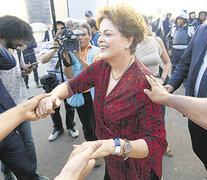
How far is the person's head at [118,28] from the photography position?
129 centimetres

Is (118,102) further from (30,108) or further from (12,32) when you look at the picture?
(12,32)

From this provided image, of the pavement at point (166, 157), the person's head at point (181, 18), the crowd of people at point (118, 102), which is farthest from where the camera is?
the person's head at point (181, 18)

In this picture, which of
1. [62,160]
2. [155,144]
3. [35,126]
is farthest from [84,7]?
[155,144]

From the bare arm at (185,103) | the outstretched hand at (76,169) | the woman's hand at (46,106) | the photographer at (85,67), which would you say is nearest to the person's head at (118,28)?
the bare arm at (185,103)

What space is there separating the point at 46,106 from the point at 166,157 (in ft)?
6.91

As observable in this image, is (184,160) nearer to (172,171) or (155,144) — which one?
(172,171)

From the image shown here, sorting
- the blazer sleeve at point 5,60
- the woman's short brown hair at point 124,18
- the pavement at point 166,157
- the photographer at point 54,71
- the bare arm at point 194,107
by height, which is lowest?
the pavement at point 166,157

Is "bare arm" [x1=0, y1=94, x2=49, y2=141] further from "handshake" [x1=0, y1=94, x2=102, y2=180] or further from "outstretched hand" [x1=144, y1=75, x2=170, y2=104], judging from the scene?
"outstretched hand" [x1=144, y1=75, x2=170, y2=104]

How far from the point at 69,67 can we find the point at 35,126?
201cm

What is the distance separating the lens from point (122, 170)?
4.43 ft

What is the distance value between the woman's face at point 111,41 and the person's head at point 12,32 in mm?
1145

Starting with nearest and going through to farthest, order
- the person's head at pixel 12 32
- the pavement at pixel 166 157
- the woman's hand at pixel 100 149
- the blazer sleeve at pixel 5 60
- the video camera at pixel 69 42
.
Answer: the woman's hand at pixel 100 149, the blazer sleeve at pixel 5 60, the person's head at pixel 12 32, the video camera at pixel 69 42, the pavement at pixel 166 157

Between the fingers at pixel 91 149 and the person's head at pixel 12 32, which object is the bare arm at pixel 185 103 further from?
the person's head at pixel 12 32

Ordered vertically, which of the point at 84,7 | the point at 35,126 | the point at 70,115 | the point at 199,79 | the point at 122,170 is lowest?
the point at 35,126
